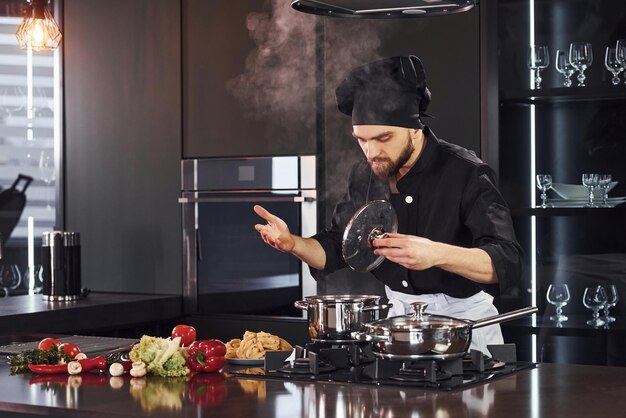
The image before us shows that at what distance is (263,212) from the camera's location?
2.74 m

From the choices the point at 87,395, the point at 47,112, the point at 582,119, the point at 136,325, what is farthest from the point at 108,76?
the point at 87,395

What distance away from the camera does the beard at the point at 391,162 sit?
307cm

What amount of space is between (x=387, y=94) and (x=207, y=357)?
977mm

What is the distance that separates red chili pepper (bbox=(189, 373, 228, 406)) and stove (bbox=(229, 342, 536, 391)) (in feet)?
0.25

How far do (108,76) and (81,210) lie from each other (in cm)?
64

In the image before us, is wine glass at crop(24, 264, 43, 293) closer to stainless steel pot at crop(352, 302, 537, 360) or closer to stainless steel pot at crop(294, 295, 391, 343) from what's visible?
stainless steel pot at crop(294, 295, 391, 343)

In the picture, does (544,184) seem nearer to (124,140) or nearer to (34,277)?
(124,140)

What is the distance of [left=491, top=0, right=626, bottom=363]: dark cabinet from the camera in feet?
13.1

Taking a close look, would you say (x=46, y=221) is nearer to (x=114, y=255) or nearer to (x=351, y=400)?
(x=114, y=255)

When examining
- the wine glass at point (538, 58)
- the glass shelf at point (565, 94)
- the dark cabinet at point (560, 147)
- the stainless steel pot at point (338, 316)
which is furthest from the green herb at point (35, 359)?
the wine glass at point (538, 58)

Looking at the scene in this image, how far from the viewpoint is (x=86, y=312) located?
4.18 m

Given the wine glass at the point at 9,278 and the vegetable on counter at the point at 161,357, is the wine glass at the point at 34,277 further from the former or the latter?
the vegetable on counter at the point at 161,357

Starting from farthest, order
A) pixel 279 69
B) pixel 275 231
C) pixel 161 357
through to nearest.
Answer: pixel 279 69, pixel 275 231, pixel 161 357

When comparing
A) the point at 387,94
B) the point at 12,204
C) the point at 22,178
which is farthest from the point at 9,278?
the point at 387,94
